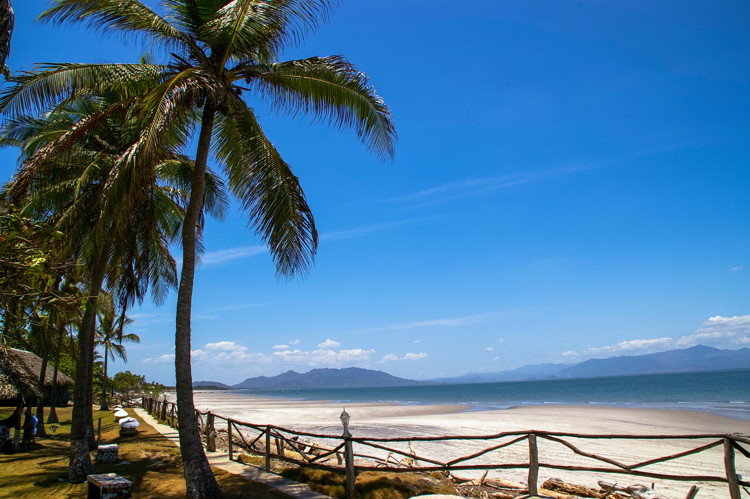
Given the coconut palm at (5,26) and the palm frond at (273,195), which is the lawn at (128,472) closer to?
the palm frond at (273,195)

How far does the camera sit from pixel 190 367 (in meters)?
7.41

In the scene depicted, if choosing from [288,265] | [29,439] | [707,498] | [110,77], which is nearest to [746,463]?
[707,498]

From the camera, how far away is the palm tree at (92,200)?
8867mm

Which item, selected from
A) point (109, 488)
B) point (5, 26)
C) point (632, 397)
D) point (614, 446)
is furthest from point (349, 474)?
point (632, 397)

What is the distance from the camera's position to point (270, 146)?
8367mm

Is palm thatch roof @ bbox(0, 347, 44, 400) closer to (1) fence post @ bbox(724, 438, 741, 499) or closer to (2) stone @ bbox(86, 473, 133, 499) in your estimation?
(2) stone @ bbox(86, 473, 133, 499)

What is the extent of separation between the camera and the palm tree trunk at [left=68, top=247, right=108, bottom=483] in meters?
9.65

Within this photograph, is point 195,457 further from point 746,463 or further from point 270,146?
point 746,463

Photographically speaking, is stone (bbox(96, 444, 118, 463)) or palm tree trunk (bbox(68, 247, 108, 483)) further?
stone (bbox(96, 444, 118, 463))

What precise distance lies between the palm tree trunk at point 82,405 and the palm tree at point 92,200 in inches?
0.7

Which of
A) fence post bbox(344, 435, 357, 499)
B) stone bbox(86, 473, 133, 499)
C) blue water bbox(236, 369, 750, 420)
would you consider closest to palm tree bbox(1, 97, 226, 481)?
stone bbox(86, 473, 133, 499)

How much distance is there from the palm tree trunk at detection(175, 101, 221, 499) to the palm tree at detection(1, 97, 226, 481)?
754 millimetres

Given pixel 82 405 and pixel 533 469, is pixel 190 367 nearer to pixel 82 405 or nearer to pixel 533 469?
pixel 82 405

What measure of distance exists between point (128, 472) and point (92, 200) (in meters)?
5.77
